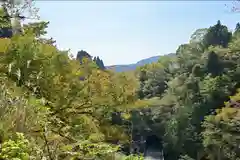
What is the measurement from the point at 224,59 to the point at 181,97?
3588mm

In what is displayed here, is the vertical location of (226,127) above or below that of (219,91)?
below

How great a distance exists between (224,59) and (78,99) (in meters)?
17.8

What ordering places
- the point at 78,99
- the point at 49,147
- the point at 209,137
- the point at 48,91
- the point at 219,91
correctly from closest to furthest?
1. the point at 49,147
2. the point at 48,91
3. the point at 78,99
4. the point at 209,137
5. the point at 219,91

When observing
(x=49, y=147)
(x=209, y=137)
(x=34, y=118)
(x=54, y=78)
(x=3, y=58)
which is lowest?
(x=209, y=137)

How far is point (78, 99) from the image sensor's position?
238 inches

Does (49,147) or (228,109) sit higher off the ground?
(49,147)

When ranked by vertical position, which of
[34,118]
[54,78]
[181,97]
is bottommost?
[181,97]

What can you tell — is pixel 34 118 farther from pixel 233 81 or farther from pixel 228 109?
pixel 233 81

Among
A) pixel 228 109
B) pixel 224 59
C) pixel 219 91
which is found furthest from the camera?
pixel 224 59

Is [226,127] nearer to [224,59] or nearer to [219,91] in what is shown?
[219,91]

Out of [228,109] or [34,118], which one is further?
[228,109]

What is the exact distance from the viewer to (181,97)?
75.8 feet

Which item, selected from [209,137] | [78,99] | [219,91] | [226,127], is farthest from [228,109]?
[78,99]

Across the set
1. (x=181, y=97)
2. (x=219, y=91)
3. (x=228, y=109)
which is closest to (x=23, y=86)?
(x=228, y=109)
